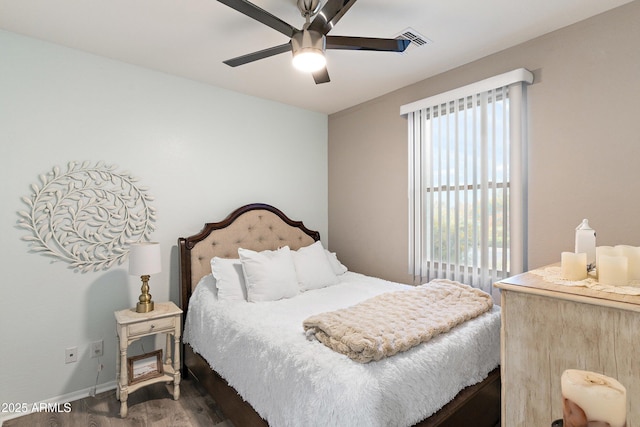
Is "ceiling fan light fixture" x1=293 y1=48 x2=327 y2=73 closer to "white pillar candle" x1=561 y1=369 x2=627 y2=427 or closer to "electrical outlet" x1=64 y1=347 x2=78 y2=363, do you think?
"white pillar candle" x1=561 y1=369 x2=627 y2=427

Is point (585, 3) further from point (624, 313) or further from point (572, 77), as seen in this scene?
point (624, 313)

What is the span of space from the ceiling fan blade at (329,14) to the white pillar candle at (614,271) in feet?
4.93

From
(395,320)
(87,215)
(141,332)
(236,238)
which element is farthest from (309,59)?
(141,332)

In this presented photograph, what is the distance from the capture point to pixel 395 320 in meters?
1.74

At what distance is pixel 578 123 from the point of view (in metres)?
2.03

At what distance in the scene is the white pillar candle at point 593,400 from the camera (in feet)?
1.56

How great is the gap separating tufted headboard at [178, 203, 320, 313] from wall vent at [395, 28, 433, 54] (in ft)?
6.25

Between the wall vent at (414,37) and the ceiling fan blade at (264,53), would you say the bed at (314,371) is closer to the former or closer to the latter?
the ceiling fan blade at (264,53)

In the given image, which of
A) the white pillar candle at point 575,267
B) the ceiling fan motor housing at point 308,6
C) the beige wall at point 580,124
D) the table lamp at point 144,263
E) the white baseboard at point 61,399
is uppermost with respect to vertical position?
the ceiling fan motor housing at point 308,6

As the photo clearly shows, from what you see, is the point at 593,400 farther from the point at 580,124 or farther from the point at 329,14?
the point at 580,124

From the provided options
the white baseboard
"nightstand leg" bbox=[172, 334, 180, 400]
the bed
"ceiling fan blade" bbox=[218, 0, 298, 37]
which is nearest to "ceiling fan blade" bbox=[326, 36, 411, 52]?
"ceiling fan blade" bbox=[218, 0, 298, 37]

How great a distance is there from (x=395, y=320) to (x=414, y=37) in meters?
1.83

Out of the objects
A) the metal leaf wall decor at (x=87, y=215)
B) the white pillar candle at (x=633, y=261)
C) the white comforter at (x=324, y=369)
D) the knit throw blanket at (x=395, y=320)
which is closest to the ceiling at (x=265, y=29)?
the metal leaf wall decor at (x=87, y=215)

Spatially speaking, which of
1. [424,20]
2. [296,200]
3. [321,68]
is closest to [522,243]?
[424,20]
